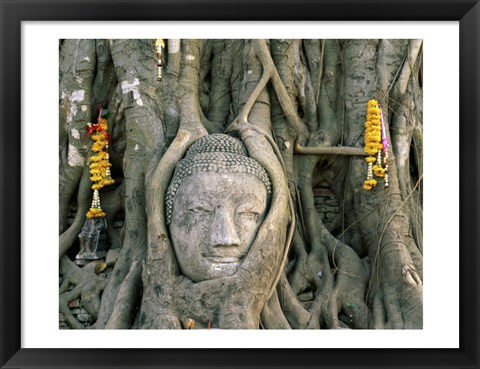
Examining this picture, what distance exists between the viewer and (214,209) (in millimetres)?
5316

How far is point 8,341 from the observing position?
4.47m

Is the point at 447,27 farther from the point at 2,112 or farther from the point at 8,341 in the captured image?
the point at 8,341

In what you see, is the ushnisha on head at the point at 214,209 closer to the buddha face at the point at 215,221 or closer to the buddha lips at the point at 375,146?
the buddha face at the point at 215,221

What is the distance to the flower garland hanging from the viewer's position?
6055mm

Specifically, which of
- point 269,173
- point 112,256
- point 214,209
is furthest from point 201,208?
point 112,256

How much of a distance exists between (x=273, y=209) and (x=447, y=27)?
1.58 m

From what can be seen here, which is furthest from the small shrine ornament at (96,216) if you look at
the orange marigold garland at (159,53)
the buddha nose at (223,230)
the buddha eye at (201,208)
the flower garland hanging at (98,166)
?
the buddha nose at (223,230)

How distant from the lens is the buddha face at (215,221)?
5273mm

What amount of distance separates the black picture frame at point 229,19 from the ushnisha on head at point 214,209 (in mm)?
862

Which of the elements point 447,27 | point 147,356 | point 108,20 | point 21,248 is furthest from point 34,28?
point 447,27

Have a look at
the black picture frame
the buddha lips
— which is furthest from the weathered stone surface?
the buddha lips

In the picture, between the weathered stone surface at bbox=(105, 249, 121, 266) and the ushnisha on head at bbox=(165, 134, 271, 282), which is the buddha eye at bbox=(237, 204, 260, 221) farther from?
the weathered stone surface at bbox=(105, 249, 121, 266)

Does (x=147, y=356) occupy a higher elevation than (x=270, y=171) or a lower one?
lower

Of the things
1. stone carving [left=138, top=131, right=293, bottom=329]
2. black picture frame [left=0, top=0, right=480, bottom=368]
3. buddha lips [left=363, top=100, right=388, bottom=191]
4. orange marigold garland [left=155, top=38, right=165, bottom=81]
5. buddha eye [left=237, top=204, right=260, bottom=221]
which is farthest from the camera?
buddha lips [left=363, top=100, right=388, bottom=191]
